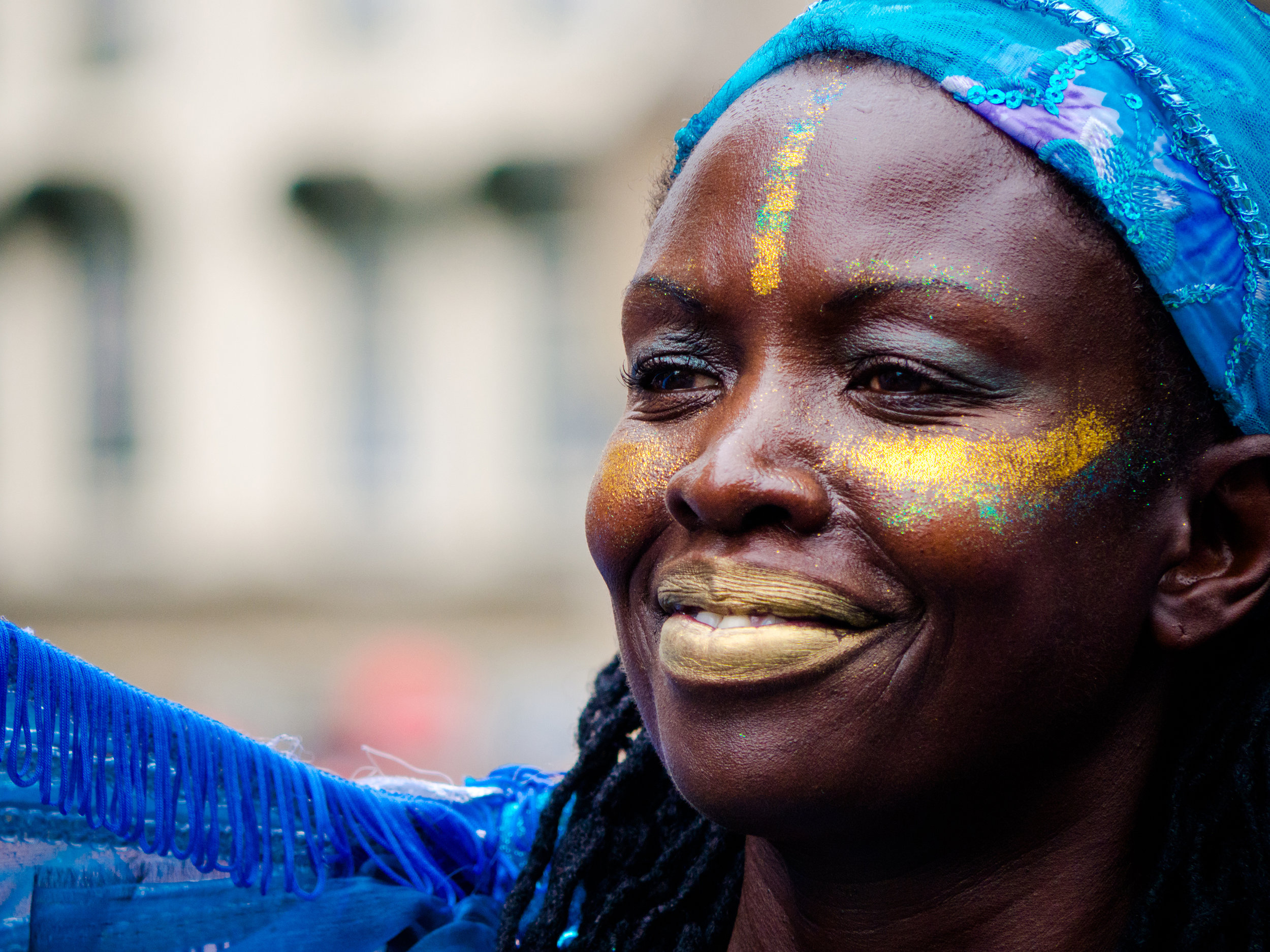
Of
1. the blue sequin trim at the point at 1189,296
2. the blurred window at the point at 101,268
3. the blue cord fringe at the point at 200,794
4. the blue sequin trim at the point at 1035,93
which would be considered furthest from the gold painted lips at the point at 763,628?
the blurred window at the point at 101,268

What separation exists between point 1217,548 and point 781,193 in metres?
0.75

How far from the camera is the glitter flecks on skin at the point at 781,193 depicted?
172cm

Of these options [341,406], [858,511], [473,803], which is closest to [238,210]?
[341,406]

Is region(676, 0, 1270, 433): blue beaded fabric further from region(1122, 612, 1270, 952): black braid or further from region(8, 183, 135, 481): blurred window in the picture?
region(8, 183, 135, 481): blurred window

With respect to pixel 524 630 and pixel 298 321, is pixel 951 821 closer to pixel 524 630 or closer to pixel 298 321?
pixel 524 630

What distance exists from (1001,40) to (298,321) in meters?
11.4

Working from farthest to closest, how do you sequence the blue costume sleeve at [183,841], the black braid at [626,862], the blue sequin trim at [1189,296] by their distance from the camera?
the black braid at [626,862] < the blue costume sleeve at [183,841] < the blue sequin trim at [1189,296]

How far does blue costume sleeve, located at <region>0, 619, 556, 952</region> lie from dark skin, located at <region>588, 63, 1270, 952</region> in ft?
2.09

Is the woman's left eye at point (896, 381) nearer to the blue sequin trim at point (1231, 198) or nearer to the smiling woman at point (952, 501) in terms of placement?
the smiling woman at point (952, 501)

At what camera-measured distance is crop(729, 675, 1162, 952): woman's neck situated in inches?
69.0

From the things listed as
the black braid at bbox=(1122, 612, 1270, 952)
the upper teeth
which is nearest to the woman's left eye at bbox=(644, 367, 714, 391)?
the upper teeth

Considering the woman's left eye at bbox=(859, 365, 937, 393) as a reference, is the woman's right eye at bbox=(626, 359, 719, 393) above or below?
above

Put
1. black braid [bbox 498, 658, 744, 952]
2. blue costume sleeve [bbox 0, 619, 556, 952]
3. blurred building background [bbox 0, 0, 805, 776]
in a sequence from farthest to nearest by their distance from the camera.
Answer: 1. blurred building background [bbox 0, 0, 805, 776]
2. black braid [bbox 498, 658, 744, 952]
3. blue costume sleeve [bbox 0, 619, 556, 952]

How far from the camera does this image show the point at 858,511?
63.1 inches
